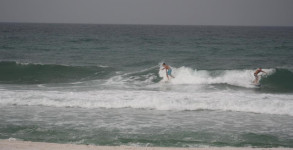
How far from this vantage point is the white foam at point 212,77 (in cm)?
2050

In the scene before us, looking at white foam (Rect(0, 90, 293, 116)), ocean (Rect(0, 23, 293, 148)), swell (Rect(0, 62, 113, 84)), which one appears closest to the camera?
ocean (Rect(0, 23, 293, 148))

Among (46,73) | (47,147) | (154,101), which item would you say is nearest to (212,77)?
(154,101)

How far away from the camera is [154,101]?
14.2 meters

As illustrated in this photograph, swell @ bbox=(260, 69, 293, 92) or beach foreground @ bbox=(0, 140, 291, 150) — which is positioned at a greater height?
swell @ bbox=(260, 69, 293, 92)

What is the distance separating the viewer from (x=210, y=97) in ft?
49.9

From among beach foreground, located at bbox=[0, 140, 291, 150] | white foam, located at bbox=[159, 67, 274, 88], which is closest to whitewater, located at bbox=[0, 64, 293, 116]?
white foam, located at bbox=[159, 67, 274, 88]

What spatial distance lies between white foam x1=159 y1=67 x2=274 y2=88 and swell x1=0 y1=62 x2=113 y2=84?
4.95m

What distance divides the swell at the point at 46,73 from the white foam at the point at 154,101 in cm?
574

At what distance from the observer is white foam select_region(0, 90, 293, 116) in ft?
44.6

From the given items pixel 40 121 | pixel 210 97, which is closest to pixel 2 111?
pixel 40 121

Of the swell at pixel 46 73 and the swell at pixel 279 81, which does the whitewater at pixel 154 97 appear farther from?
the swell at pixel 46 73

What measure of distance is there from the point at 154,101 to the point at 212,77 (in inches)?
328

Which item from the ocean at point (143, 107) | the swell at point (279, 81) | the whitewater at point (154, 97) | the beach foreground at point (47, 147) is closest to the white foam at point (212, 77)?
the ocean at point (143, 107)

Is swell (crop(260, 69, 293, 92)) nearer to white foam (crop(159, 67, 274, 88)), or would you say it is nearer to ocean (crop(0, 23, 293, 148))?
ocean (crop(0, 23, 293, 148))
